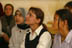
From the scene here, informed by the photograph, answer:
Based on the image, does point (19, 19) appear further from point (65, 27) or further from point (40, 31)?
point (65, 27)

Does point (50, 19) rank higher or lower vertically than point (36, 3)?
lower

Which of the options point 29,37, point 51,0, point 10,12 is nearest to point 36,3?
point 51,0

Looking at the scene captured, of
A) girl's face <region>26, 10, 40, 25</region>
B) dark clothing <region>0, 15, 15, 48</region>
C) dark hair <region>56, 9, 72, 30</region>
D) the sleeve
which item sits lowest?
dark clothing <region>0, 15, 15, 48</region>

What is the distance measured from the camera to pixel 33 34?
202 centimetres

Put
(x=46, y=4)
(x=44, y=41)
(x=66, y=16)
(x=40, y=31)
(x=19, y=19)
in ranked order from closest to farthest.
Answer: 1. (x=66, y=16)
2. (x=44, y=41)
3. (x=40, y=31)
4. (x=19, y=19)
5. (x=46, y=4)

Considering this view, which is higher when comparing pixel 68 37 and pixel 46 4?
pixel 46 4

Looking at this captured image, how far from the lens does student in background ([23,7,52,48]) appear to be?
1908mm

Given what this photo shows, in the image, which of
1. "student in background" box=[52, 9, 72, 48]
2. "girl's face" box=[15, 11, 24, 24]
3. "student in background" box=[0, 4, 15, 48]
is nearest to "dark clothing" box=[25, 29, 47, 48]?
"student in background" box=[52, 9, 72, 48]

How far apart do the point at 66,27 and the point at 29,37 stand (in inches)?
21.5

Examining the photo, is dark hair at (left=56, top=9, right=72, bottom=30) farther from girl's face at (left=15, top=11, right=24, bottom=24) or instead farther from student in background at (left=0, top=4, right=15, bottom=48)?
student in background at (left=0, top=4, right=15, bottom=48)

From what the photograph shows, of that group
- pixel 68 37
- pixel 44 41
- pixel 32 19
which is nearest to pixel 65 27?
pixel 68 37

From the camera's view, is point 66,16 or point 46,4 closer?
point 66,16

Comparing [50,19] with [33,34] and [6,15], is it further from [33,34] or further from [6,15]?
[33,34]

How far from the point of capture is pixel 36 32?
1959 mm
